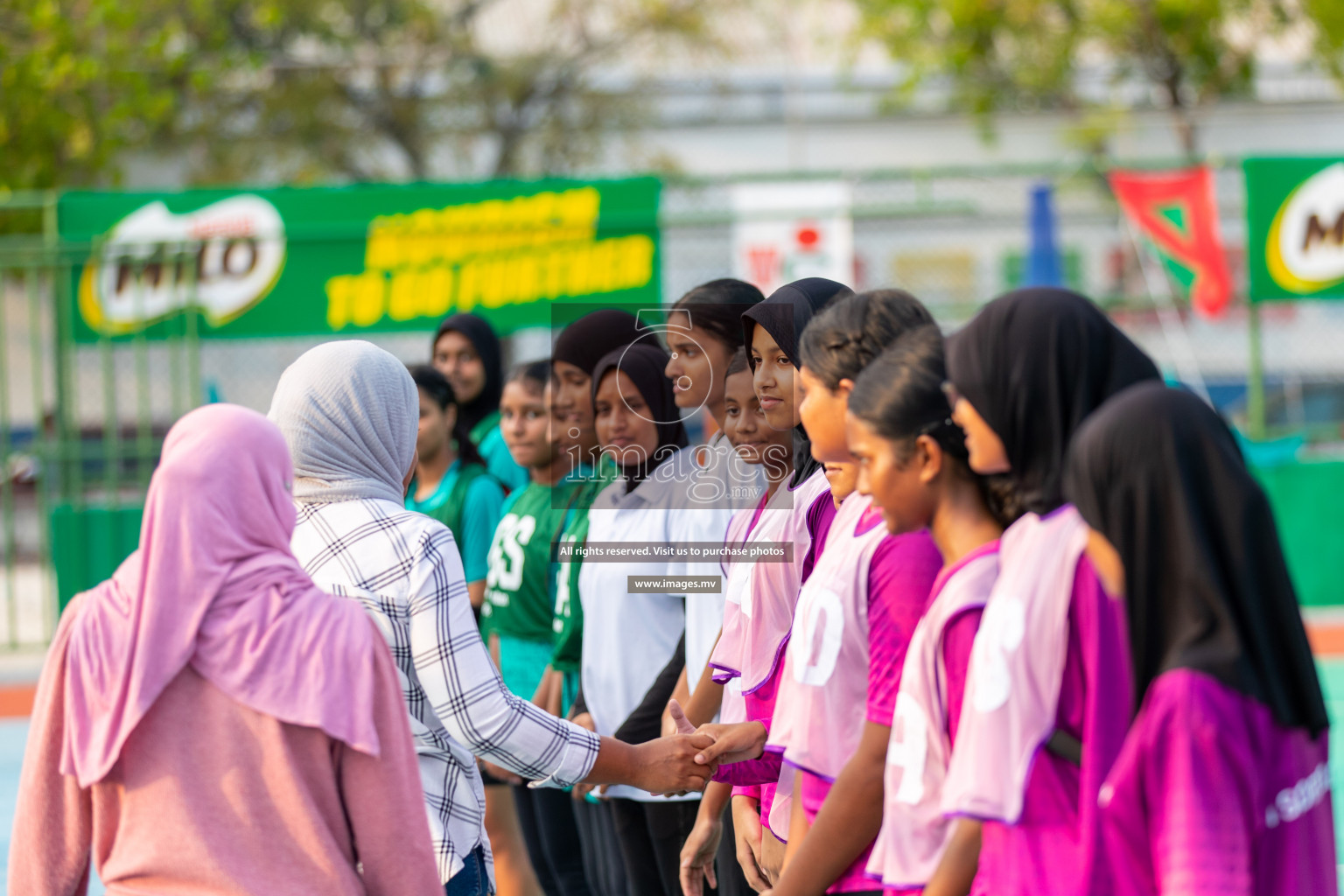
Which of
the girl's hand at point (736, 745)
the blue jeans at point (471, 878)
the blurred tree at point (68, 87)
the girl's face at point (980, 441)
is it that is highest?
the blurred tree at point (68, 87)

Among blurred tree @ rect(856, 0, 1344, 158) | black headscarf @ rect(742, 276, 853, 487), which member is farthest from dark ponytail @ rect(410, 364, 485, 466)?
blurred tree @ rect(856, 0, 1344, 158)

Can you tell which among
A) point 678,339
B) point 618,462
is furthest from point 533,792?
point 678,339

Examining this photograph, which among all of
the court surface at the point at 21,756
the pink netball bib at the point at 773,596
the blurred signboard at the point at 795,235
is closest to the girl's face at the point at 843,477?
the pink netball bib at the point at 773,596

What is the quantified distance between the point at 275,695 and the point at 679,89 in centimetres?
2054

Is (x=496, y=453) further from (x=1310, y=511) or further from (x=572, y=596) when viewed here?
(x=1310, y=511)

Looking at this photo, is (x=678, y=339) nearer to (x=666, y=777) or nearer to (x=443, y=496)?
(x=666, y=777)

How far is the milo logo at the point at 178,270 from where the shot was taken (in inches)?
342

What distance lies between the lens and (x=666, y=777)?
2768mm

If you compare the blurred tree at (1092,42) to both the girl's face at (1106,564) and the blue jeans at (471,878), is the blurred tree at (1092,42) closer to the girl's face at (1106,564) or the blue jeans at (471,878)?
the blue jeans at (471,878)

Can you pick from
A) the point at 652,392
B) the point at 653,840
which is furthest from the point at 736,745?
the point at 652,392

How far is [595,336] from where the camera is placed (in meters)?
3.85

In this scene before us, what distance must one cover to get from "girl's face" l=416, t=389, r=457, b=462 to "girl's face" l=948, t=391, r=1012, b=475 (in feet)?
9.72

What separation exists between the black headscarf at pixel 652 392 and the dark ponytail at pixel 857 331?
1280 mm

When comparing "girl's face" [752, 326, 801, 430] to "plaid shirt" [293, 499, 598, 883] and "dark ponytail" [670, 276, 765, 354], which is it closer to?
"dark ponytail" [670, 276, 765, 354]
